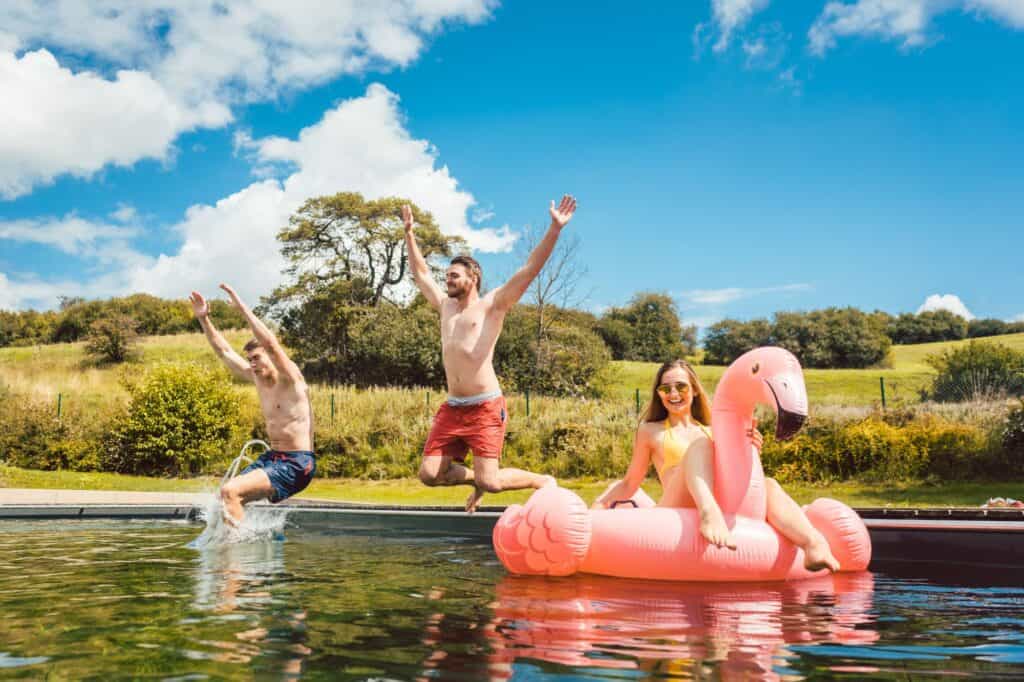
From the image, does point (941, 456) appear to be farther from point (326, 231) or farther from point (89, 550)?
point (326, 231)

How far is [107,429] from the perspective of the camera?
18.4 metres

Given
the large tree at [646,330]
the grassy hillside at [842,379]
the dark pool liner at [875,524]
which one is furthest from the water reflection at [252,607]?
the large tree at [646,330]

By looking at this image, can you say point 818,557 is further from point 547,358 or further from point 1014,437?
point 547,358

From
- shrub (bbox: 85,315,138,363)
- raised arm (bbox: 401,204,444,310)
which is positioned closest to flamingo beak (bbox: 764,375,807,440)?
raised arm (bbox: 401,204,444,310)

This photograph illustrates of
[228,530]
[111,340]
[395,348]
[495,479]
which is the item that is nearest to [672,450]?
[495,479]

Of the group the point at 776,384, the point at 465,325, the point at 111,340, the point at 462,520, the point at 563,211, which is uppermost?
the point at 111,340

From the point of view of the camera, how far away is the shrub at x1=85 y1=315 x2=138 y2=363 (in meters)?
36.6

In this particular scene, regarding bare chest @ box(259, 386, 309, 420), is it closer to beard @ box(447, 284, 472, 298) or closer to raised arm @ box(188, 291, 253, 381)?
raised arm @ box(188, 291, 253, 381)

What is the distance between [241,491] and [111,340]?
34289 mm

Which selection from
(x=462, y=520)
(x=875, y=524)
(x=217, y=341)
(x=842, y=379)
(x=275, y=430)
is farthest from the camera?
(x=842, y=379)


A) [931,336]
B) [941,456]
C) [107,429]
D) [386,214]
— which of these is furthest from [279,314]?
[931,336]

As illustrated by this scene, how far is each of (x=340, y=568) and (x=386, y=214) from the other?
32.8 m

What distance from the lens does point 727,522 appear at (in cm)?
→ 480

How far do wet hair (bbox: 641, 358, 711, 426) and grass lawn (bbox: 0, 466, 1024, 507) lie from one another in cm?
605
